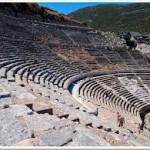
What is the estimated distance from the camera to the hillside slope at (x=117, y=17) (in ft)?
356

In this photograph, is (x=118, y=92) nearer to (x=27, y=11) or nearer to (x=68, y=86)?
(x=68, y=86)

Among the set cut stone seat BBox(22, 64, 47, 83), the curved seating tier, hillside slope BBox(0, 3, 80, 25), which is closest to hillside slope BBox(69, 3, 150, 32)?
hillside slope BBox(0, 3, 80, 25)

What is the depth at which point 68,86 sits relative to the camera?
22.7m

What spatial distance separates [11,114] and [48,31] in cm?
2889

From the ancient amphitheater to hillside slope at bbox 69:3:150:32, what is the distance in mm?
66470

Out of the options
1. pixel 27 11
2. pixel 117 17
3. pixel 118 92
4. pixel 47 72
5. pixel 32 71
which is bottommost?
pixel 118 92

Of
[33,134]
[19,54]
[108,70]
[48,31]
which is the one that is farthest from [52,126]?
[48,31]

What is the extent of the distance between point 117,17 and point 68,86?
106989 millimetres

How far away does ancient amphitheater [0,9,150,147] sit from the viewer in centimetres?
653

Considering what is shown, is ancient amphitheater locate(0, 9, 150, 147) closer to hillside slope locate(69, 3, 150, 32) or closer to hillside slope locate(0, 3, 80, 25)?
hillside slope locate(0, 3, 80, 25)

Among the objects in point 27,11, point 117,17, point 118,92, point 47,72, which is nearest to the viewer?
point 47,72

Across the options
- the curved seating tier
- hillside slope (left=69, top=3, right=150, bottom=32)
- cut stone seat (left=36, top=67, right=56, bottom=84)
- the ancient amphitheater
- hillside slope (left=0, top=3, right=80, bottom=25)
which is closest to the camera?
the ancient amphitheater

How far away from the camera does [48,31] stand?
3531cm

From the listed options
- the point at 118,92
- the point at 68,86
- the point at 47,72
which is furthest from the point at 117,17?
the point at 47,72
